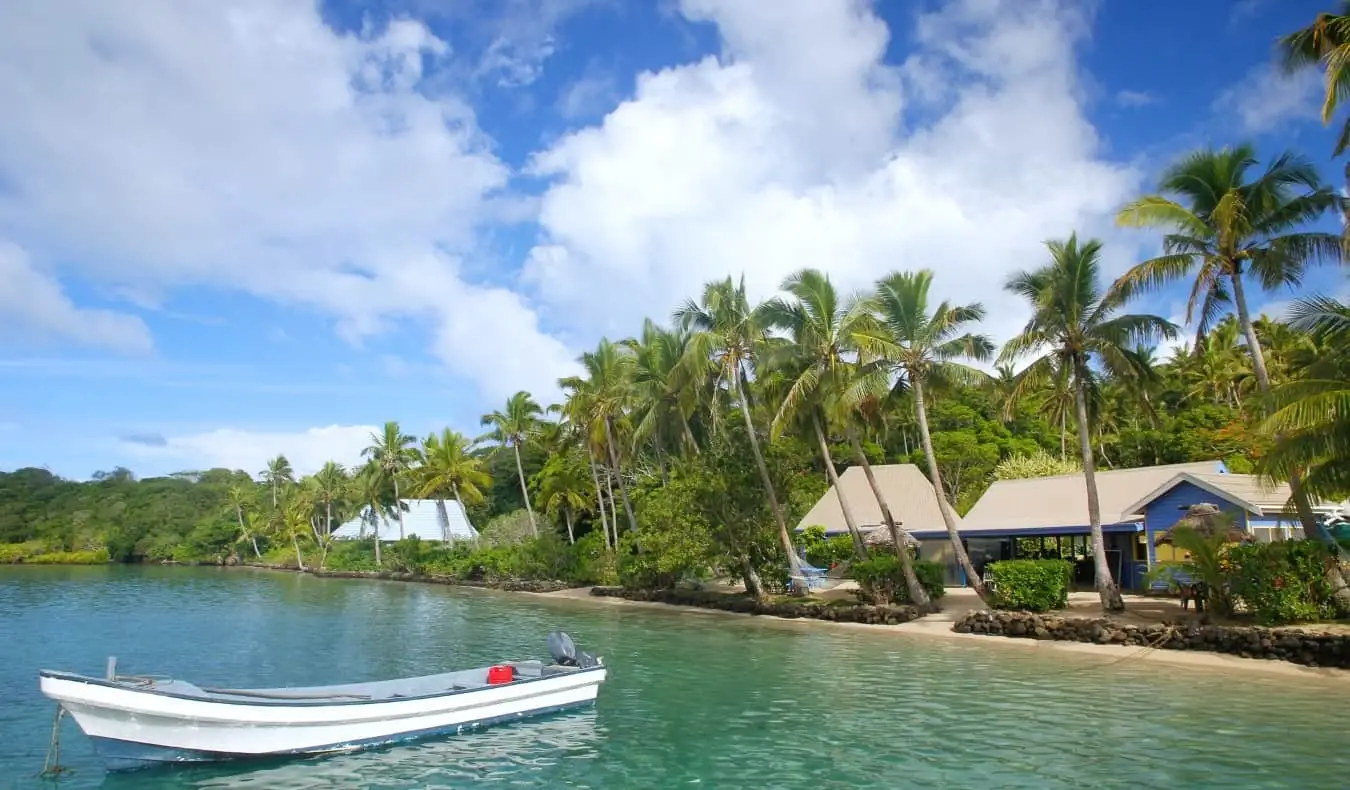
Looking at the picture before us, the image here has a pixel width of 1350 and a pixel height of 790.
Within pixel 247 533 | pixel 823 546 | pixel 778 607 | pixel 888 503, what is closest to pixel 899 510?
pixel 888 503

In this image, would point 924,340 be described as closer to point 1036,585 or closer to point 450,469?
point 1036,585

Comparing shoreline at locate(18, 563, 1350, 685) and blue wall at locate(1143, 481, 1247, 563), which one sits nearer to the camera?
shoreline at locate(18, 563, 1350, 685)

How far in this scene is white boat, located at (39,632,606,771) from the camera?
1052 centimetres

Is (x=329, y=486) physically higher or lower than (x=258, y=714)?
higher

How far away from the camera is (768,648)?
22109 mm

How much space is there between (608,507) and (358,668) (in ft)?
116

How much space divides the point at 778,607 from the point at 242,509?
237 feet

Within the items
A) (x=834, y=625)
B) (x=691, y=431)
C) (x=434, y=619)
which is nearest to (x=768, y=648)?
(x=834, y=625)

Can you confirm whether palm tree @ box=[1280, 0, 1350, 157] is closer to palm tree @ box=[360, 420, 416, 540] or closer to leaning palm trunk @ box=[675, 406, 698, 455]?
leaning palm trunk @ box=[675, 406, 698, 455]

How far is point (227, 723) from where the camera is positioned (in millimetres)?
11008

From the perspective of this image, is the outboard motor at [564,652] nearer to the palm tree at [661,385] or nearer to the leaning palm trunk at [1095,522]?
the leaning palm trunk at [1095,522]

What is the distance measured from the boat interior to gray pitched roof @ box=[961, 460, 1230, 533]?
21.5m

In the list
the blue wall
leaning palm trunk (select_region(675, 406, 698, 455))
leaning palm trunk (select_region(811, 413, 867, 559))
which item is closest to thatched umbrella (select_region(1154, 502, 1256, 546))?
the blue wall

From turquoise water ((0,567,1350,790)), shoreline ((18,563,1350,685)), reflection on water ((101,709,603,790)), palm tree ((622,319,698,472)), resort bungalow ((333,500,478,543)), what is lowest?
reflection on water ((101,709,603,790))
